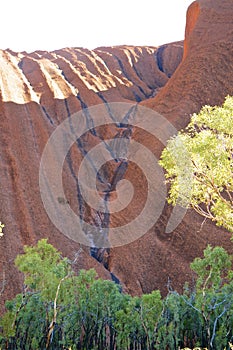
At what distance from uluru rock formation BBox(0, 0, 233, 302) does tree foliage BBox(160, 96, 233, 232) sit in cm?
1535

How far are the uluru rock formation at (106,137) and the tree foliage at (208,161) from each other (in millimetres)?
15352

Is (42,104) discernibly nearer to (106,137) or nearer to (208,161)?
(106,137)

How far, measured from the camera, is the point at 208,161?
1736 centimetres

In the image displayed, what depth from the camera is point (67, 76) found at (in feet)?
223

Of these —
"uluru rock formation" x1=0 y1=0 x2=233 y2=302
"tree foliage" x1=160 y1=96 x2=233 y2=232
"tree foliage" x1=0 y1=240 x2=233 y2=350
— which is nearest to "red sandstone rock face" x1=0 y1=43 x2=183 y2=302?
"uluru rock formation" x1=0 y1=0 x2=233 y2=302

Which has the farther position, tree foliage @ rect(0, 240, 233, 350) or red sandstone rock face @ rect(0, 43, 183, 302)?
red sandstone rock face @ rect(0, 43, 183, 302)

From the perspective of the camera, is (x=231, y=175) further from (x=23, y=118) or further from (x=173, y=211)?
(x=23, y=118)

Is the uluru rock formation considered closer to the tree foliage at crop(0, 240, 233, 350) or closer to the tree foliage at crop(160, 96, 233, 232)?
the tree foliage at crop(0, 240, 233, 350)

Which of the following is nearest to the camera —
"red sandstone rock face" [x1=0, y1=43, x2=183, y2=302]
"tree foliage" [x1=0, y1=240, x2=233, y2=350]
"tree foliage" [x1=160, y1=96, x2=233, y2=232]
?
"tree foliage" [x1=160, y1=96, x2=233, y2=232]

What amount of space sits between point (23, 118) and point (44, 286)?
30.0 metres

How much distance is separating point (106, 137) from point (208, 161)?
120 feet

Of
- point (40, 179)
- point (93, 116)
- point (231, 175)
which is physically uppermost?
point (93, 116)

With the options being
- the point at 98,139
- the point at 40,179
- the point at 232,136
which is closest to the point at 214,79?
the point at 98,139

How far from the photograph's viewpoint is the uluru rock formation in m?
34.4
